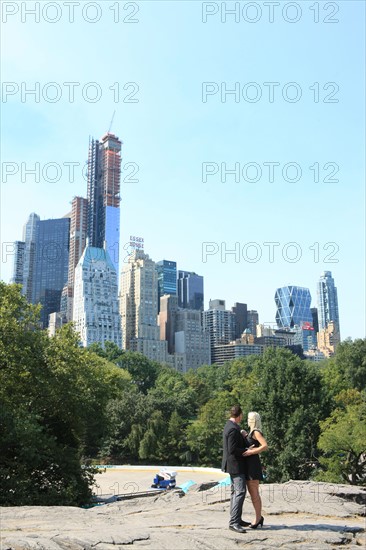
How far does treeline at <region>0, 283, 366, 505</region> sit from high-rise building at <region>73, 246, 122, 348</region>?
117394 millimetres

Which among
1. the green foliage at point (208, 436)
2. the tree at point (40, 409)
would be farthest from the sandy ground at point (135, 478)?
the tree at point (40, 409)

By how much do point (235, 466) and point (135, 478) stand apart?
3808cm

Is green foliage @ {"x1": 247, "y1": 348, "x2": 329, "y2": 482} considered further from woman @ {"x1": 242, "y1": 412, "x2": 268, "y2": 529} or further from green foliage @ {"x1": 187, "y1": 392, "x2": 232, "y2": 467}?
woman @ {"x1": 242, "y1": 412, "x2": 268, "y2": 529}

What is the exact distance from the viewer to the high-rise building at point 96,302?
572 feet

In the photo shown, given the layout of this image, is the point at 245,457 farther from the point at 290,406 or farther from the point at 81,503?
the point at 290,406

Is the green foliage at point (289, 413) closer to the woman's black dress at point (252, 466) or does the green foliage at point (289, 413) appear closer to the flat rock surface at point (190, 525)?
the flat rock surface at point (190, 525)

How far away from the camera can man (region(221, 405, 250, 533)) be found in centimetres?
855

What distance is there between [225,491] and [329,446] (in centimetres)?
1750

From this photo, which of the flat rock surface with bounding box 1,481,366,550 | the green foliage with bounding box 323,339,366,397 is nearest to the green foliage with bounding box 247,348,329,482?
the flat rock surface with bounding box 1,481,366,550

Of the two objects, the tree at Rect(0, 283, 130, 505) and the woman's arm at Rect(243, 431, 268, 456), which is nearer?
the woman's arm at Rect(243, 431, 268, 456)

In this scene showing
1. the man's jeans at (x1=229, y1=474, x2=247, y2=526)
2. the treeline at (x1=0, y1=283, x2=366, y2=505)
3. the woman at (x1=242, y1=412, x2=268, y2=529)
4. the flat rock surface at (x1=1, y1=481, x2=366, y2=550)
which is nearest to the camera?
the flat rock surface at (x1=1, y1=481, x2=366, y2=550)

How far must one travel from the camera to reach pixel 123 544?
7.64 m

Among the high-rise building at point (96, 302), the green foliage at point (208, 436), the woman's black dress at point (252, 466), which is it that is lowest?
the green foliage at point (208, 436)

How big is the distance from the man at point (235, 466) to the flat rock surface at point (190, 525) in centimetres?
27
